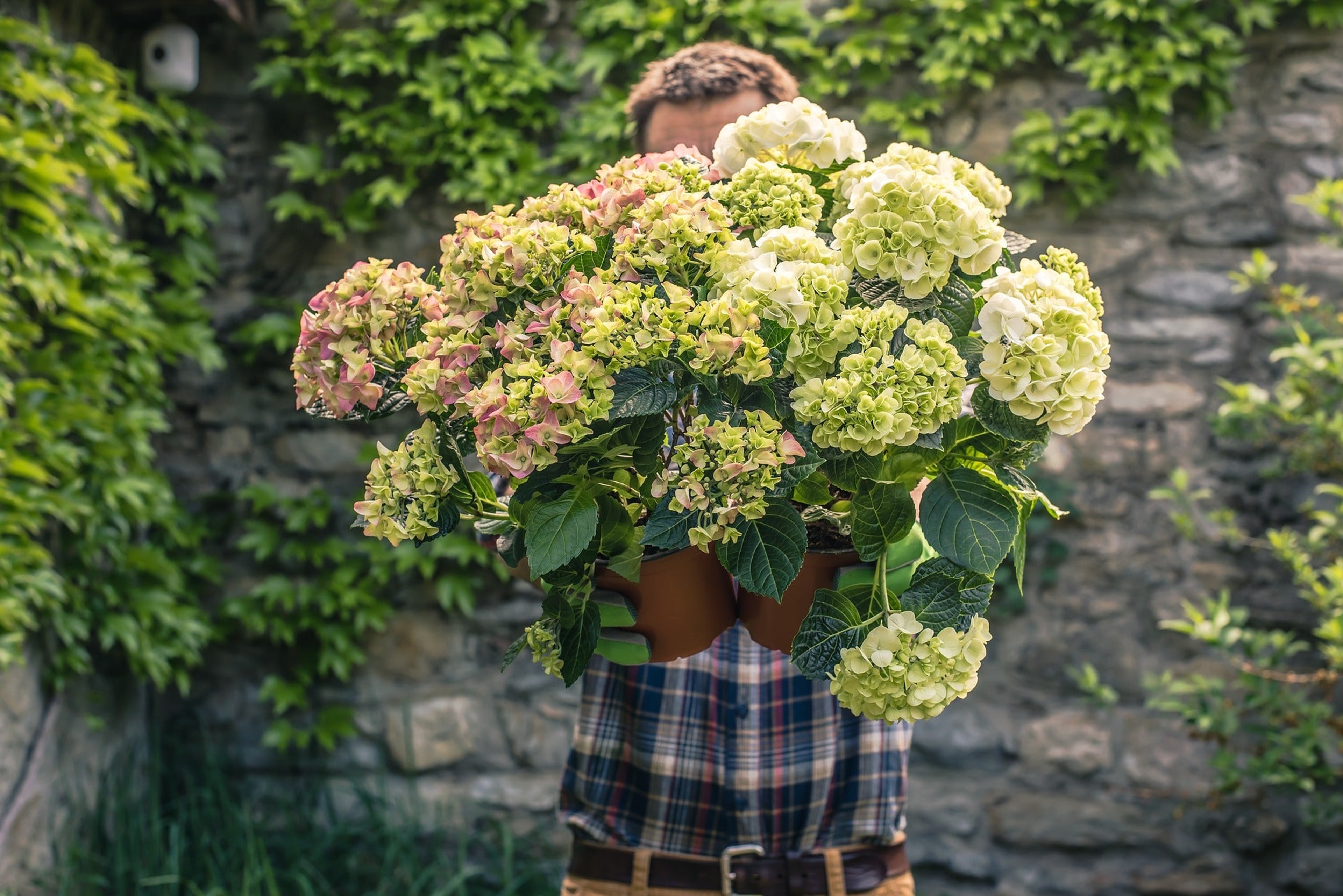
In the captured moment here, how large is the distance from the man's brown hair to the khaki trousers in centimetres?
116

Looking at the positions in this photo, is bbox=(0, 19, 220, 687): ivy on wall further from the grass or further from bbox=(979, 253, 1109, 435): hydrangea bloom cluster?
bbox=(979, 253, 1109, 435): hydrangea bloom cluster

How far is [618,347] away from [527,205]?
198 millimetres

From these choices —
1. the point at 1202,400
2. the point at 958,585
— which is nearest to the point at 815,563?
the point at 958,585

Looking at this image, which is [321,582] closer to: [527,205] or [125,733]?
[125,733]

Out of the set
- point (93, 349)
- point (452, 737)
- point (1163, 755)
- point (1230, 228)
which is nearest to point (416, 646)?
point (452, 737)

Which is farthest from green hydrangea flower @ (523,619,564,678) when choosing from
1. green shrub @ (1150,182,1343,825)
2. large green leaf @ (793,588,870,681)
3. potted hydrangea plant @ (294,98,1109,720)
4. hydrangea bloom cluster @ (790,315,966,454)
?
Answer: green shrub @ (1150,182,1343,825)

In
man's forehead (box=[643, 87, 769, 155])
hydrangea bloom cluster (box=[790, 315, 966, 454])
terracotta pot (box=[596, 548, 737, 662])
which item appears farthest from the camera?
man's forehead (box=[643, 87, 769, 155])

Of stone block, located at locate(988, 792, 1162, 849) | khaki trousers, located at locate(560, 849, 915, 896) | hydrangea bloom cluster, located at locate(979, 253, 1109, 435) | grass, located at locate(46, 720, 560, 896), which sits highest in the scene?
hydrangea bloom cluster, located at locate(979, 253, 1109, 435)

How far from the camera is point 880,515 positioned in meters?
0.85

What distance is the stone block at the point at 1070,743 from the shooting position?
2801mm

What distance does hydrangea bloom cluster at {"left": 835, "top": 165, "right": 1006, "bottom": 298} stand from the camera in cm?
79

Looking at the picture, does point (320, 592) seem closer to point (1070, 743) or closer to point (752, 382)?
point (1070, 743)

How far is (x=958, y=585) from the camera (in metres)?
0.85

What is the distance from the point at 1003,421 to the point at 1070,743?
92.1 inches
